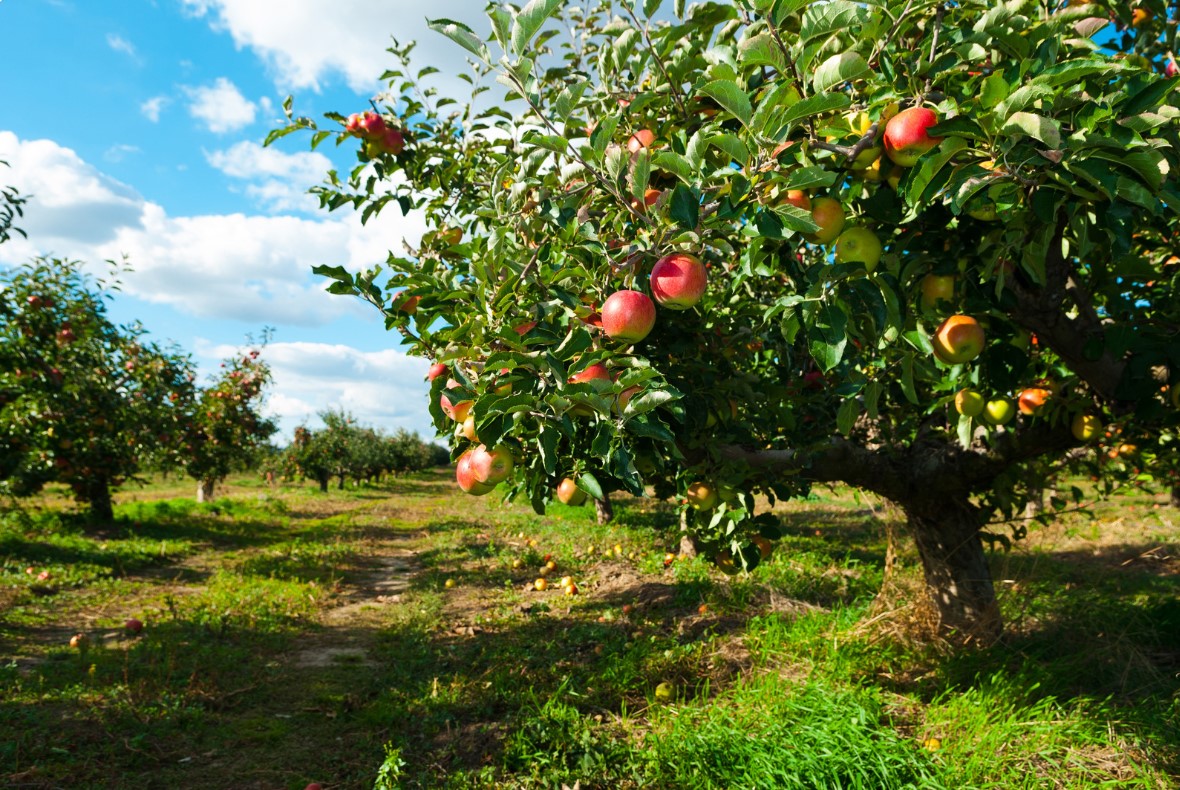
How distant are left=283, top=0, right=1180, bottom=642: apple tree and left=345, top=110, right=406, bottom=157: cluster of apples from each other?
0.11 feet

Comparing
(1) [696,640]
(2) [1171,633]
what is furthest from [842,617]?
(2) [1171,633]

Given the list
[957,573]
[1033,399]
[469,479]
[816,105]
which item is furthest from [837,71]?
[957,573]

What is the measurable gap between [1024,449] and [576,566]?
5678mm

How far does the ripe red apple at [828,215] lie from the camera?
1.74 metres

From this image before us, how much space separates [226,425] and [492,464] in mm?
14551

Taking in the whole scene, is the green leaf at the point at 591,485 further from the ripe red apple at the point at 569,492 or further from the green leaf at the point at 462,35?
the green leaf at the point at 462,35

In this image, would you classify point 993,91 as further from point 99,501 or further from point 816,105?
point 99,501

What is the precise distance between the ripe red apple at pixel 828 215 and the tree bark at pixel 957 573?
3.35 metres

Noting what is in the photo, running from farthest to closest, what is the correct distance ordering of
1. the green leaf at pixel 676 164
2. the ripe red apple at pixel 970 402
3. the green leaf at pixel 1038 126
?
the ripe red apple at pixel 970 402 → the green leaf at pixel 676 164 → the green leaf at pixel 1038 126

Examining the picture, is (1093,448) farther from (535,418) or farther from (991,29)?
(535,418)

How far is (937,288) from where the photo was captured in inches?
86.4

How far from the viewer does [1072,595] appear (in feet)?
17.7

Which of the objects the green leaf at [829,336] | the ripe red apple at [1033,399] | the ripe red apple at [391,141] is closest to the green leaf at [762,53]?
the green leaf at [829,336]

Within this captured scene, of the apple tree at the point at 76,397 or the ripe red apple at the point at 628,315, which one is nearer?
the ripe red apple at the point at 628,315
